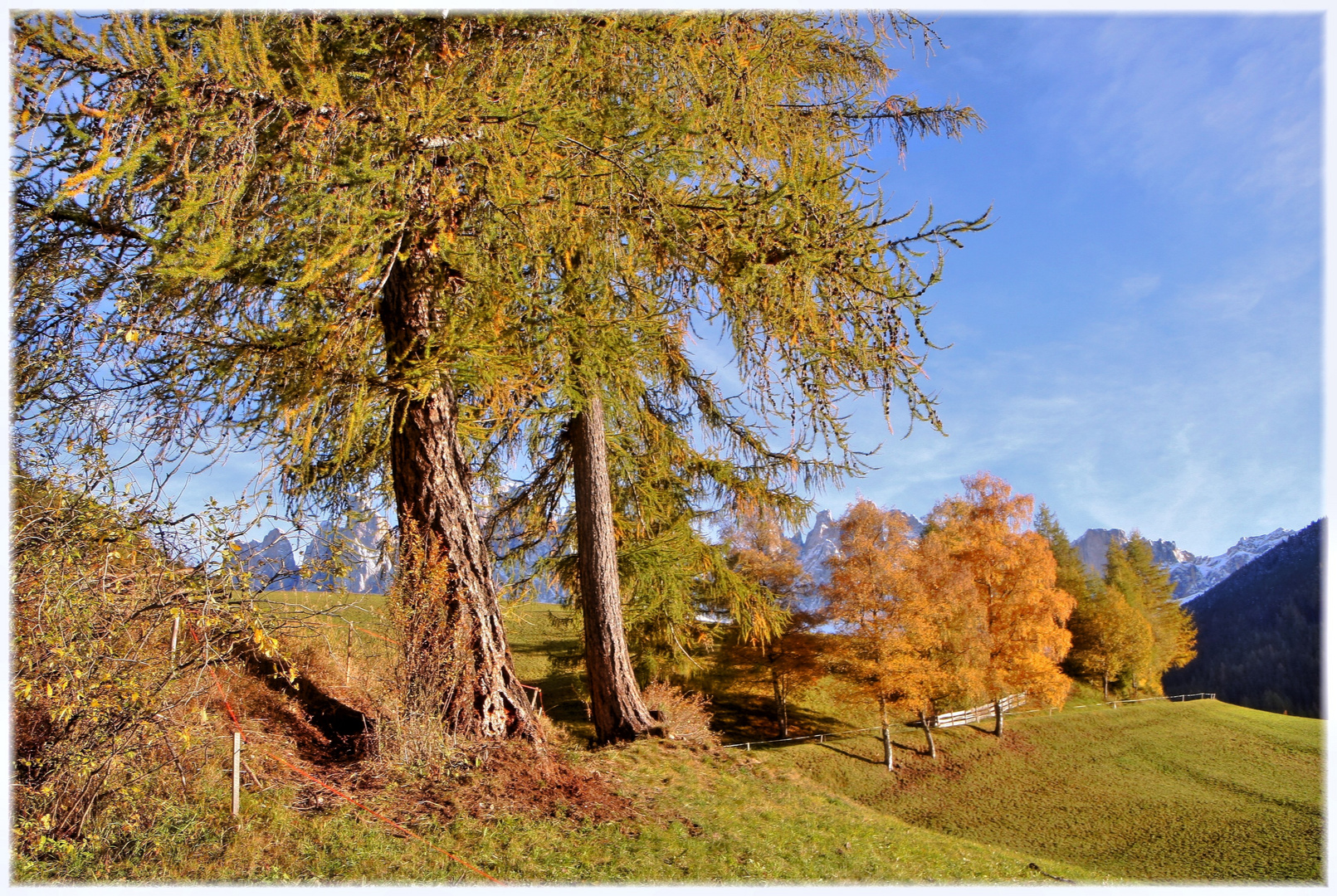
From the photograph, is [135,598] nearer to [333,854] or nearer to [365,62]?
[333,854]

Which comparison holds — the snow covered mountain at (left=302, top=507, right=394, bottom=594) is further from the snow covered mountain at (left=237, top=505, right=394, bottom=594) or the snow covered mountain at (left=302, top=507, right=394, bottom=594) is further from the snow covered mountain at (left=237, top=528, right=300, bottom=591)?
the snow covered mountain at (left=237, top=528, right=300, bottom=591)

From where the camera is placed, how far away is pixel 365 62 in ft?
21.7

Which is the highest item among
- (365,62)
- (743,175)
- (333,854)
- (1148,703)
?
(365,62)

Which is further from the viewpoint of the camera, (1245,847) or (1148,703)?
(1148,703)

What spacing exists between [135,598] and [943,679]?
2096 cm

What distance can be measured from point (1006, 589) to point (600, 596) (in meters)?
21.0

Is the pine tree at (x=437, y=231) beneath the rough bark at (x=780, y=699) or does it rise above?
above

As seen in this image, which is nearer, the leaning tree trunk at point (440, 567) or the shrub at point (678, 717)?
the leaning tree trunk at point (440, 567)

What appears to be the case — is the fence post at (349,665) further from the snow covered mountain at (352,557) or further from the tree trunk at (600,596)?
the tree trunk at (600,596)

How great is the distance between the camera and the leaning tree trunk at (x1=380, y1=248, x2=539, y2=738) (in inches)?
257

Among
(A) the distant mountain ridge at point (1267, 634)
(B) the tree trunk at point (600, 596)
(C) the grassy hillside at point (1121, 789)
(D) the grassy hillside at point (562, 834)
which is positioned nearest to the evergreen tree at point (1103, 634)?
(C) the grassy hillside at point (1121, 789)

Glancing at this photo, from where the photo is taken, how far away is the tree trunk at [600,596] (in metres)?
8.80

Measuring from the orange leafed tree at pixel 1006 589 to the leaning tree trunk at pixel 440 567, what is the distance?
766 inches

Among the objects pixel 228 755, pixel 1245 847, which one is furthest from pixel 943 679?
pixel 228 755
